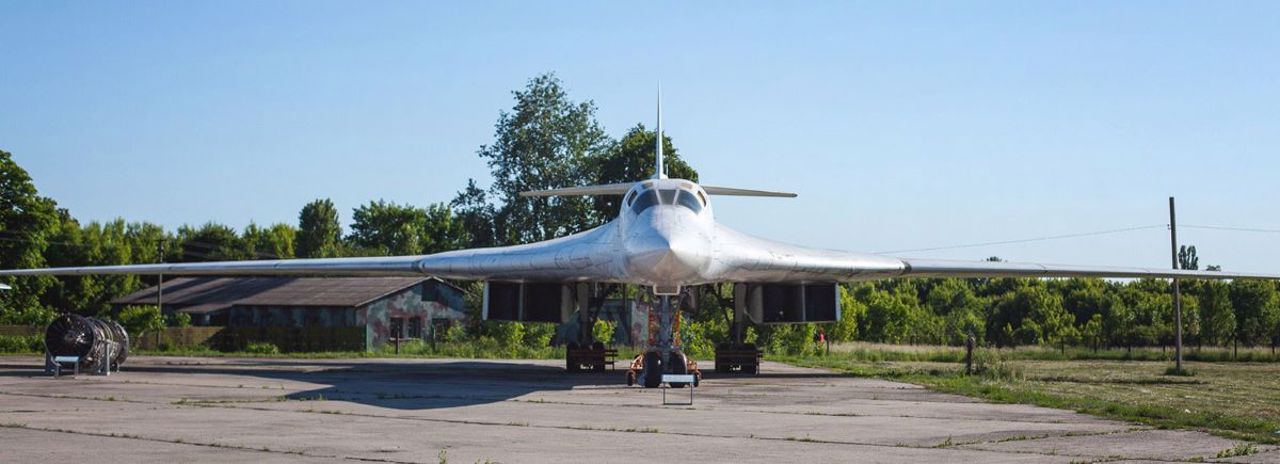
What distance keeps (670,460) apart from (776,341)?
28.5 metres

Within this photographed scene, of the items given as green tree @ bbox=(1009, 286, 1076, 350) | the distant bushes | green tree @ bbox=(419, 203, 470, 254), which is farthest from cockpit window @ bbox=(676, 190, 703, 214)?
green tree @ bbox=(419, 203, 470, 254)

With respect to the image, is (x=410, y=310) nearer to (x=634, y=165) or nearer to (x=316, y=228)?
(x=634, y=165)

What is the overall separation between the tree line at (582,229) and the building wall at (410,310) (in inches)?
117

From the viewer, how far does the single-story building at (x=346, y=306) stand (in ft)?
123

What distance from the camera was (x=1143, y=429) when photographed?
1018cm

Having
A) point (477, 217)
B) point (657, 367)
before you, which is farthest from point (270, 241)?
point (657, 367)

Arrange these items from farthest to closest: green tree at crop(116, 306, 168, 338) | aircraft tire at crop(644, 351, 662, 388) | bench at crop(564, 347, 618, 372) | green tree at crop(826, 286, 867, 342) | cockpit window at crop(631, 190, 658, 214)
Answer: green tree at crop(826, 286, 867, 342)
green tree at crop(116, 306, 168, 338)
bench at crop(564, 347, 618, 372)
cockpit window at crop(631, 190, 658, 214)
aircraft tire at crop(644, 351, 662, 388)

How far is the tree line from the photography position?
4328 cm

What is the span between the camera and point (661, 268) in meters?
15.4

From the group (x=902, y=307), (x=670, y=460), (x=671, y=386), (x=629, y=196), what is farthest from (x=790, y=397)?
(x=902, y=307)

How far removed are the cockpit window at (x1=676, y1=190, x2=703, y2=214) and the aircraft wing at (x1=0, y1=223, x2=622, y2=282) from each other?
1.13 metres

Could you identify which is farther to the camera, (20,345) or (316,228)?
(316,228)

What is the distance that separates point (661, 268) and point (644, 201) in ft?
6.15

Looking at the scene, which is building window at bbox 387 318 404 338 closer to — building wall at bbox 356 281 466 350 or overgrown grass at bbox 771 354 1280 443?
building wall at bbox 356 281 466 350
